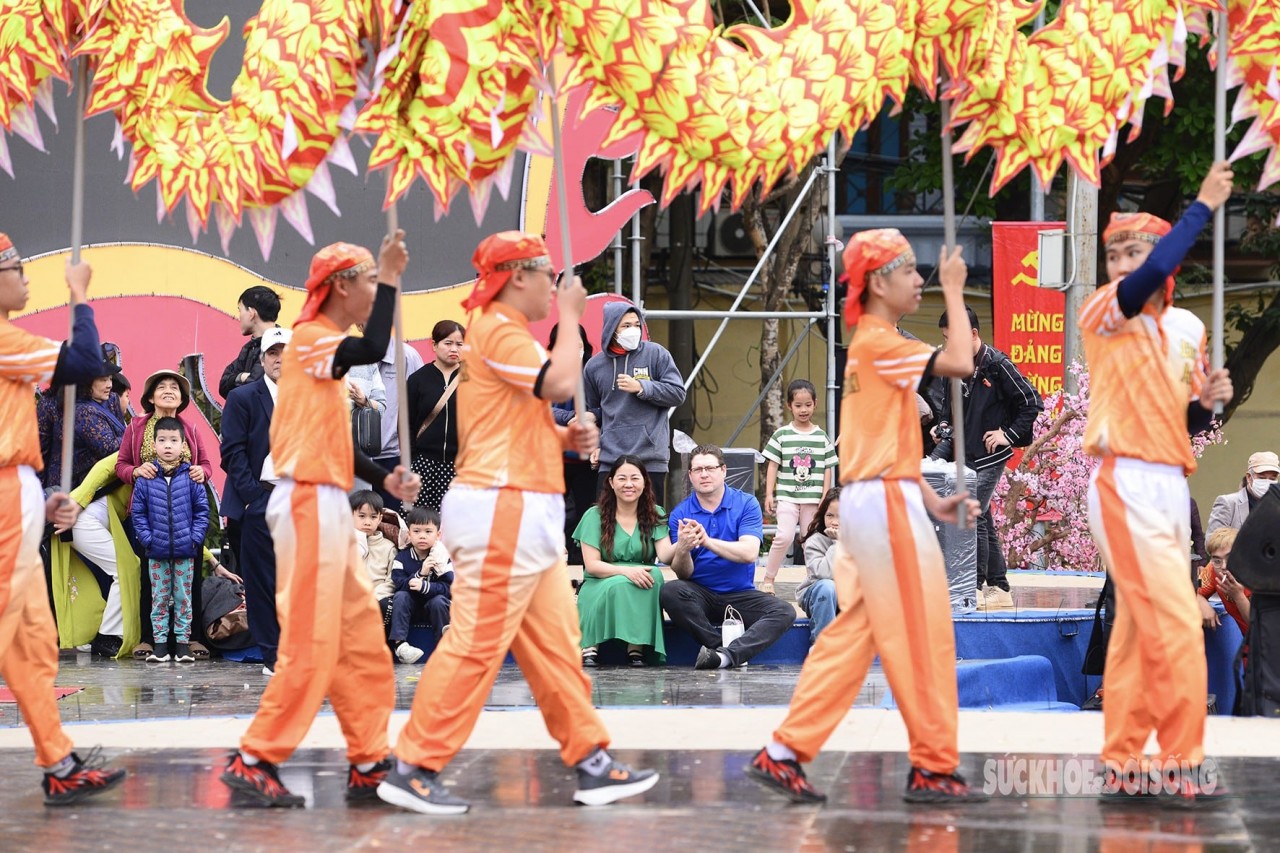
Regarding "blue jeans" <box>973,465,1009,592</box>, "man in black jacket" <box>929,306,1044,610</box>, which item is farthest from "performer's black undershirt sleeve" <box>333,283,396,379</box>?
"blue jeans" <box>973,465,1009,592</box>

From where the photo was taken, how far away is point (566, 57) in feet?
20.0

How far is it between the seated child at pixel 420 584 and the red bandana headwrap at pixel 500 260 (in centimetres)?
332

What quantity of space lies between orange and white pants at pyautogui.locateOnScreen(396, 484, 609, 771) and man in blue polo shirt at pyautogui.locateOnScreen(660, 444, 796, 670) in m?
3.17

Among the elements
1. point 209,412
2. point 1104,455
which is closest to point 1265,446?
point 209,412

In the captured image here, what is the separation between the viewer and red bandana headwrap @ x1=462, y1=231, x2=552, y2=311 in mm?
5934

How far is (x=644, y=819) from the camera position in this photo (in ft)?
18.1

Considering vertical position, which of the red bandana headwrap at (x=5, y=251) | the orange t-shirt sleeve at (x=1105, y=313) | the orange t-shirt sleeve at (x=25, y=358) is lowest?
the orange t-shirt sleeve at (x=25, y=358)

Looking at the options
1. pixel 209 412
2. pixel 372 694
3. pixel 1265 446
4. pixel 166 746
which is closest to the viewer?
pixel 372 694

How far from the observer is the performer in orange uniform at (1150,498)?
220 inches

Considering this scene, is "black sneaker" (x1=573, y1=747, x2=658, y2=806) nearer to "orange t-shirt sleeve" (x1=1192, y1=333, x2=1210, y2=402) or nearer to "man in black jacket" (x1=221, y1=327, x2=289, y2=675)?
"orange t-shirt sleeve" (x1=1192, y1=333, x2=1210, y2=402)

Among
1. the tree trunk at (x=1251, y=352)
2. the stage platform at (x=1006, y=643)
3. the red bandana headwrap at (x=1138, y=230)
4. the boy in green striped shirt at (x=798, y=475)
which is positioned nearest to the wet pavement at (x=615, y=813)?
the red bandana headwrap at (x=1138, y=230)

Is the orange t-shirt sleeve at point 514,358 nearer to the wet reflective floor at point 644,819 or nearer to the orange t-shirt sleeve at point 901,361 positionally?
the orange t-shirt sleeve at point 901,361

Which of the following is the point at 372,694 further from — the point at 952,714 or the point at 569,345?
the point at 952,714

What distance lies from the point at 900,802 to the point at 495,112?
2.48m
